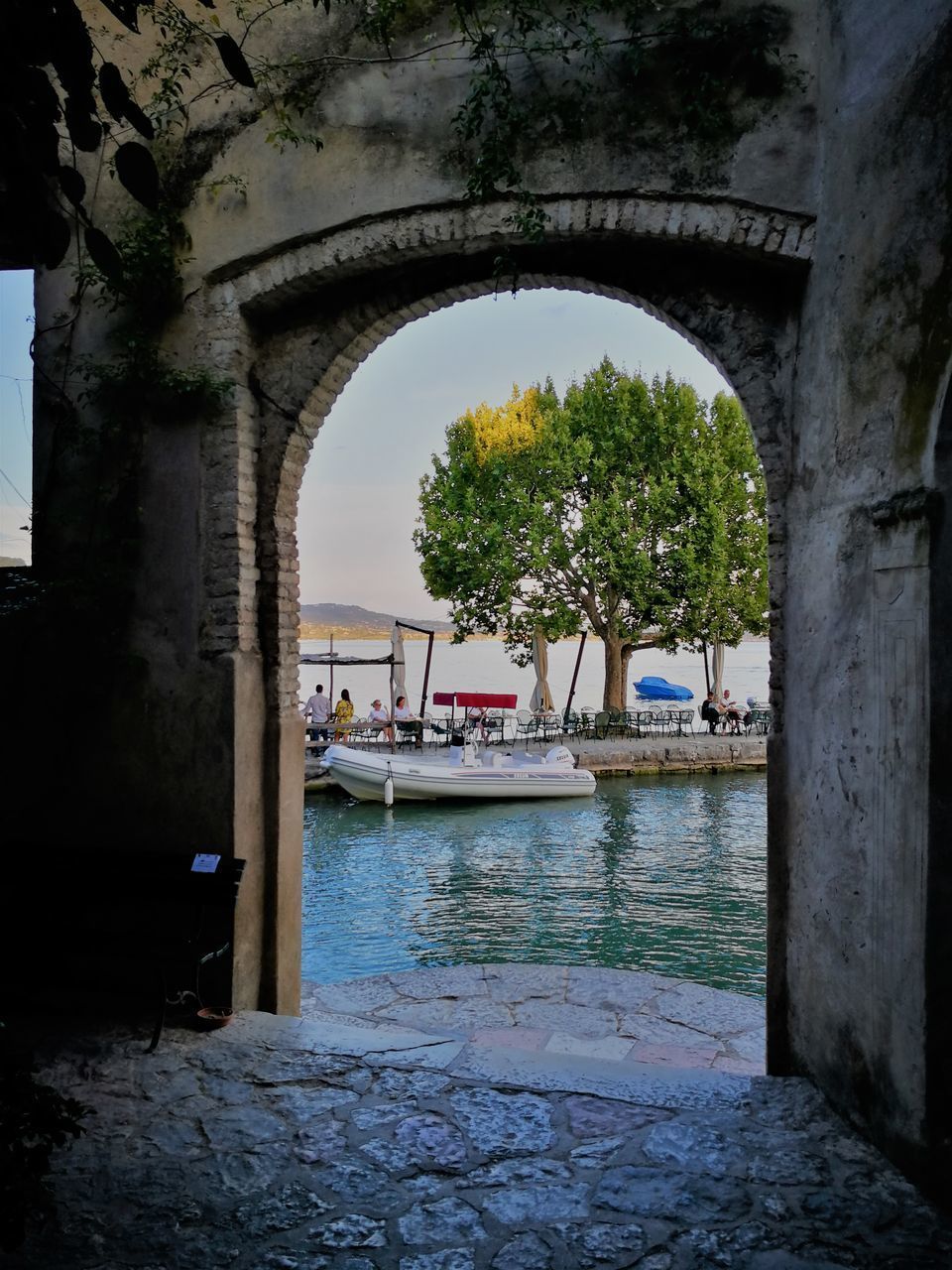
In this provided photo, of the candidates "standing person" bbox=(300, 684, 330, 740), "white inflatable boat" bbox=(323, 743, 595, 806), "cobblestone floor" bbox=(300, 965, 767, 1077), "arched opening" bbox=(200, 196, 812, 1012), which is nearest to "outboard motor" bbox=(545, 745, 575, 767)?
"white inflatable boat" bbox=(323, 743, 595, 806)

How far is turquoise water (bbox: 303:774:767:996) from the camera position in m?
9.05

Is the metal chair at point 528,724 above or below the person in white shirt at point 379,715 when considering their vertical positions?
below

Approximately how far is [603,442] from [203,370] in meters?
18.3

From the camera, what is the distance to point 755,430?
5008 millimetres

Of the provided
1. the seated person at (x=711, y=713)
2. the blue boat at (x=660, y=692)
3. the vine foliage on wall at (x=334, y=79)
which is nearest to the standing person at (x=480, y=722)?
the seated person at (x=711, y=713)

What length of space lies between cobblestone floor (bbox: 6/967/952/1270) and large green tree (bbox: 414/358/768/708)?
1824cm

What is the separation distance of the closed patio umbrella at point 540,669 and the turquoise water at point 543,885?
6.16 m

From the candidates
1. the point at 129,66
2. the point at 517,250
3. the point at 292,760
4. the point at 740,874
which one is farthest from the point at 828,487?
the point at 740,874

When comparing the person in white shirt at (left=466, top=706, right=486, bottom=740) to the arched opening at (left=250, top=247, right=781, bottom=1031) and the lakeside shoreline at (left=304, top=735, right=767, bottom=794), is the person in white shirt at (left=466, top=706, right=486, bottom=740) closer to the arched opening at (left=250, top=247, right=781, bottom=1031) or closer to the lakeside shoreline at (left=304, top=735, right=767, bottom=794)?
the lakeside shoreline at (left=304, top=735, right=767, bottom=794)

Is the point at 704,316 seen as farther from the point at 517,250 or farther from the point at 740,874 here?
the point at 740,874

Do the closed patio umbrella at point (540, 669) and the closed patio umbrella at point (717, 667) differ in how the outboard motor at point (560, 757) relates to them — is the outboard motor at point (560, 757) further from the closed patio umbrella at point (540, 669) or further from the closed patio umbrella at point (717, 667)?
the closed patio umbrella at point (717, 667)

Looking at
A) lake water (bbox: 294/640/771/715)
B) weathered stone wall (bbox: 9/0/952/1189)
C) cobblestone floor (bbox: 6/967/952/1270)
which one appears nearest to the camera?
cobblestone floor (bbox: 6/967/952/1270)

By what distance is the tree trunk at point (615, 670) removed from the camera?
23969mm

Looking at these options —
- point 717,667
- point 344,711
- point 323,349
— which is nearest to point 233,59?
point 323,349
